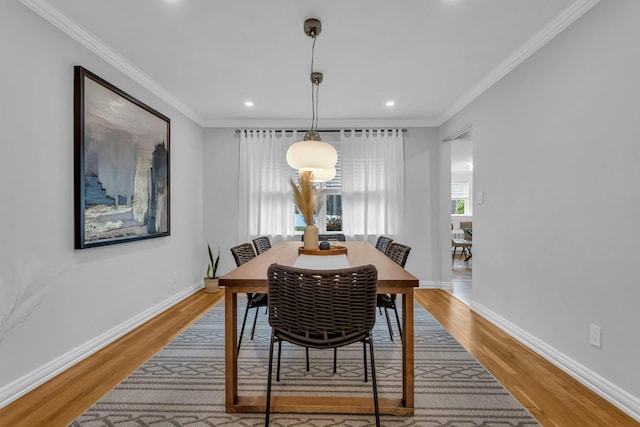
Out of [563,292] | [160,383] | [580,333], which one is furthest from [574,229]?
[160,383]

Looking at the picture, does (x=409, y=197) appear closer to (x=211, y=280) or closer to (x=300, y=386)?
(x=211, y=280)

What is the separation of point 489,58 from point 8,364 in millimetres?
4015

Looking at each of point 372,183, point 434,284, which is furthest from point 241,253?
point 434,284

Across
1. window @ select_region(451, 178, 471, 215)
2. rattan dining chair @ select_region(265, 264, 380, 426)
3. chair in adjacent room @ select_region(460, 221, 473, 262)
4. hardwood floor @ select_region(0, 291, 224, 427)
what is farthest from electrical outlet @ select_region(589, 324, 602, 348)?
window @ select_region(451, 178, 471, 215)

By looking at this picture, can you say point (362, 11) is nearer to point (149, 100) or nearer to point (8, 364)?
point (149, 100)

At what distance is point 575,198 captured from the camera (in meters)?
2.20

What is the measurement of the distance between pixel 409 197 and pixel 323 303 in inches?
141

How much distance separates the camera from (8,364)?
1.89 metres

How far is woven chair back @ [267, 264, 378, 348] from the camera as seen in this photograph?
5.00ft

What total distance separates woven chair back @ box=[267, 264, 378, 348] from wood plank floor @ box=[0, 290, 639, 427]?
112 cm

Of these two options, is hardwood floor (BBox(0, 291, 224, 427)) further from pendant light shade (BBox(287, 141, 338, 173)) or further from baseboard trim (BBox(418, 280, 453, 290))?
baseboard trim (BBox(418, 280, 453, 290))

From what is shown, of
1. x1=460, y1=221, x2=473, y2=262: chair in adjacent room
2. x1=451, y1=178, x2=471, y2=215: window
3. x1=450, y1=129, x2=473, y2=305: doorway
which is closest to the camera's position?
x1=450, y1=129, x2=473, y2=305: doorway

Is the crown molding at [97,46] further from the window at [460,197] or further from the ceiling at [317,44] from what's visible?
the window at [460,197]

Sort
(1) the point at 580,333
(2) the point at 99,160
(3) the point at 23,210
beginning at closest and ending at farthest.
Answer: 1. (3) the point at 23,210
2. (1) the point at 580,333
3. (2) the point at 99,160
